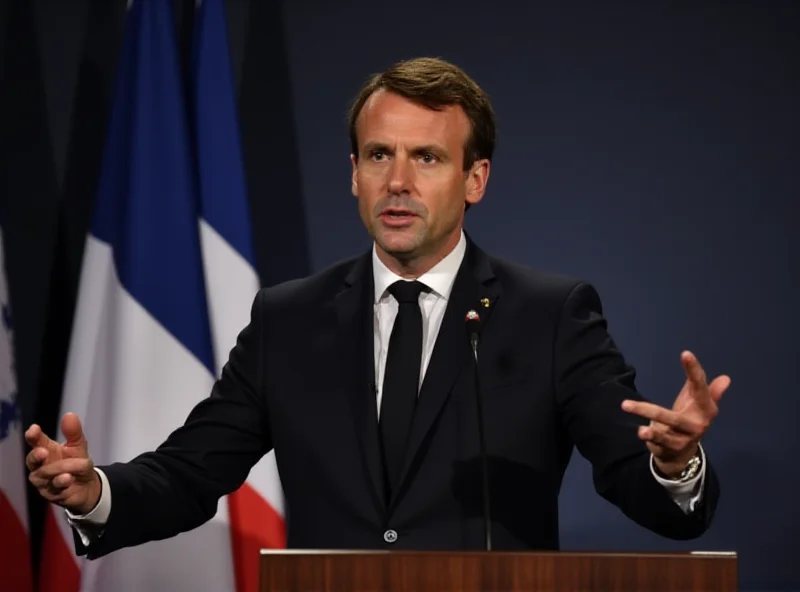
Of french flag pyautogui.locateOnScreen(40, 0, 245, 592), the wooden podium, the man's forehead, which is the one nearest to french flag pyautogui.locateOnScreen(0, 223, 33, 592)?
french flag pyautogui.locateOnScreen(40, 0, 245, 592)

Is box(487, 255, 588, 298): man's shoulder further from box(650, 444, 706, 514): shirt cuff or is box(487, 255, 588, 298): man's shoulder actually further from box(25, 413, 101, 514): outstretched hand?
box(25, 413, 101, 514): outstretched hand

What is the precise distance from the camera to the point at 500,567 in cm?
147

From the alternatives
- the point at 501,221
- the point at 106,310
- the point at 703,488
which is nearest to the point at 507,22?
the point at 501,221

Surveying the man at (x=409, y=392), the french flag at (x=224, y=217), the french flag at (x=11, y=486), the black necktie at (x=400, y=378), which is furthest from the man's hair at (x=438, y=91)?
the french flag at (x=11, y=486)

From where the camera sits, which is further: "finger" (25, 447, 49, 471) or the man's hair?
the man's hair

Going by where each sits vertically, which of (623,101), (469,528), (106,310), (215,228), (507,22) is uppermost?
(507,22)

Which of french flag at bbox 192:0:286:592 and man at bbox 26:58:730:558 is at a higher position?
french flag at bbox 192:0:286:592

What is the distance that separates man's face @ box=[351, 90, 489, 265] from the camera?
221cm

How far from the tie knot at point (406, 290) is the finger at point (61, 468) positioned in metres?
0.71

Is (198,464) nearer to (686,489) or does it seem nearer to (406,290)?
(406,290)

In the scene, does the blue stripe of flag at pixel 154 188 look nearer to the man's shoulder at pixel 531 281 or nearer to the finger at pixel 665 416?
the man's shoulder at pixel 531 281

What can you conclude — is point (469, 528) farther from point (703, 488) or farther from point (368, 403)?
point (703, 488)

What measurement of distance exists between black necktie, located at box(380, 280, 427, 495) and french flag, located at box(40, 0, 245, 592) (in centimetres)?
141

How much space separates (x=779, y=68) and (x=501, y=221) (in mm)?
1046
